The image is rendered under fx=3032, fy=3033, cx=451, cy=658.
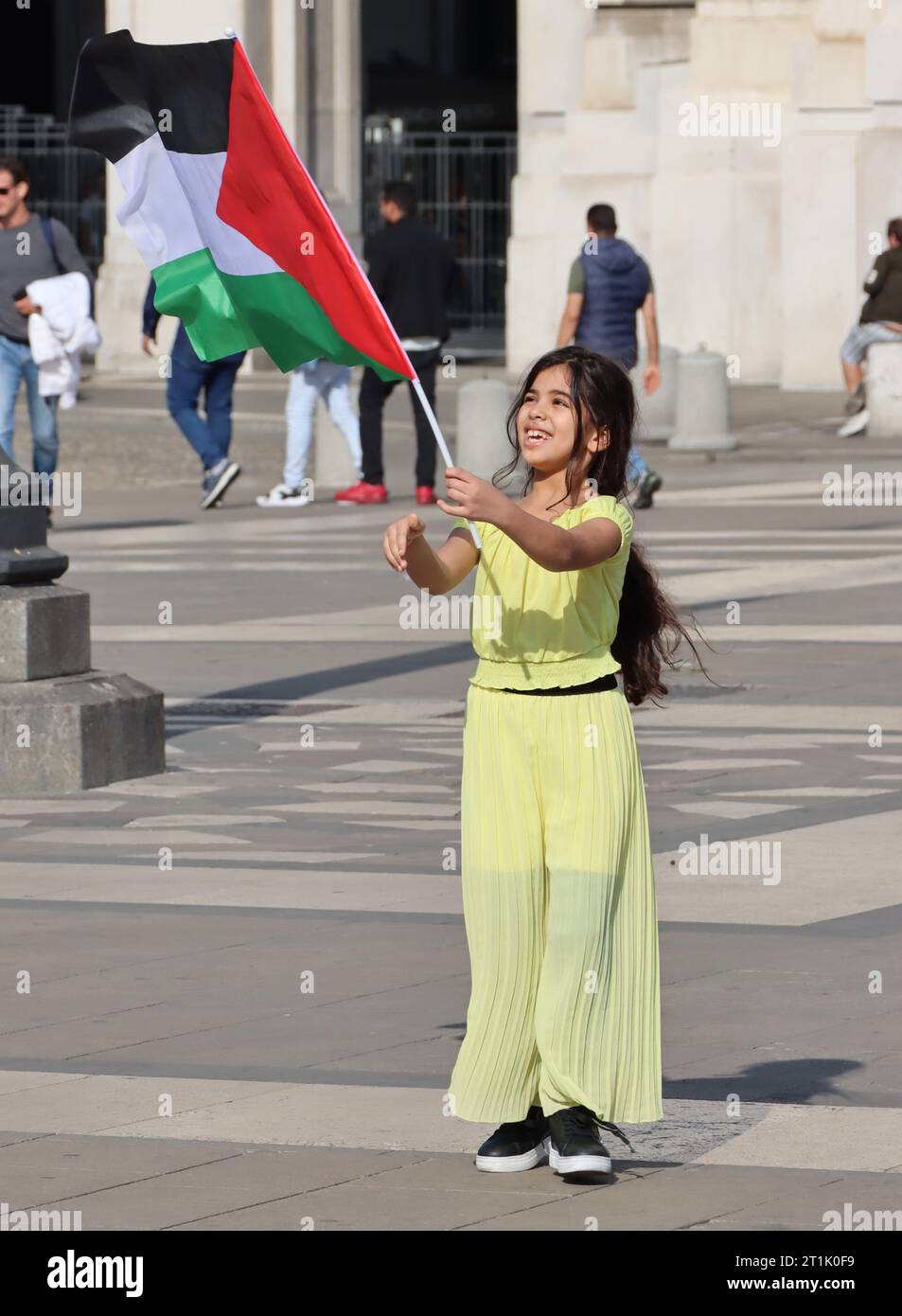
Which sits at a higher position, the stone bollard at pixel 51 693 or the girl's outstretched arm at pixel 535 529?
the girl's outstretched arm at pixel 535 529

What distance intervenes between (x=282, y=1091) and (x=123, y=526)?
13.3 metres

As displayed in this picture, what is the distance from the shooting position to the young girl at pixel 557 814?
5352mm

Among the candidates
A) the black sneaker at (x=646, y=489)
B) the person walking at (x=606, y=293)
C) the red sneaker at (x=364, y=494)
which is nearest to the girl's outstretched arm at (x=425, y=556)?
the person walking at (x=606, y=293)

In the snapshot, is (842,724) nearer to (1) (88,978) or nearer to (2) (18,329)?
(1) (88,978)

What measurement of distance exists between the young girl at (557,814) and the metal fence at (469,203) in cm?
3430

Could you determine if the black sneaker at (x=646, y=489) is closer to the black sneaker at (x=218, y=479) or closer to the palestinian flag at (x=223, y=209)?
the black sneaker at (x=218, y=479)

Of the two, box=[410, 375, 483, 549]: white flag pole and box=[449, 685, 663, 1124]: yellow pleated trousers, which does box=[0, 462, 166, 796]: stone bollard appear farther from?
box=[449, 685, 663, 1124]: yellow pleated trousers

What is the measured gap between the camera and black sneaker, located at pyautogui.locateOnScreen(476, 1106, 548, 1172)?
5.34m

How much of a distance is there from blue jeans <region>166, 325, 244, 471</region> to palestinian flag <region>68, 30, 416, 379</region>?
1126cm

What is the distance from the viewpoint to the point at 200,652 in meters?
13.0

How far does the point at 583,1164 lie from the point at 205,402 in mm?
14606

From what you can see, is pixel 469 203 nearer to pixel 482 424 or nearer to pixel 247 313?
pixel 482 424

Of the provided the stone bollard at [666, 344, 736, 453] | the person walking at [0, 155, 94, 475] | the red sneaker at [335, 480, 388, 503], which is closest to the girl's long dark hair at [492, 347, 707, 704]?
the person walking at [0, 155, 94, 475]

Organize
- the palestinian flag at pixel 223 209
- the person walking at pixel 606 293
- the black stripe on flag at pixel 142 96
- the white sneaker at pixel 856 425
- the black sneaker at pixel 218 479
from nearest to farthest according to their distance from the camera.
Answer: the palestinian flag at pixel 223 209, the black stripe on flag at pixel 142 96, the person walking at pixel 606 293, the black sneaker at pixel 218 479, the white sneaker at pixel 856 425
